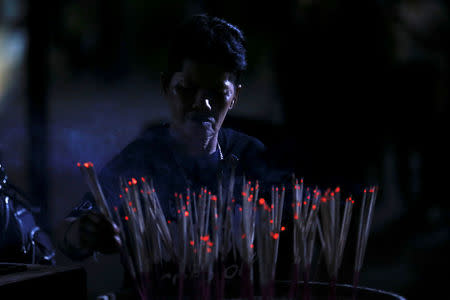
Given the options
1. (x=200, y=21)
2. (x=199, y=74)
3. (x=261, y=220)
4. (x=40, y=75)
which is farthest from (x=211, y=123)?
(x=40, y=75)

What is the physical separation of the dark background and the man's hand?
145 centimetres

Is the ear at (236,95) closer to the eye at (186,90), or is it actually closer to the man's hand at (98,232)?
the eye at (186,90)

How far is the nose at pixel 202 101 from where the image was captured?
1107 mm

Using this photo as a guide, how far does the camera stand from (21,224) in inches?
45.6

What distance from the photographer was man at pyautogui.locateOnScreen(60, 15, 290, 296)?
1107mm

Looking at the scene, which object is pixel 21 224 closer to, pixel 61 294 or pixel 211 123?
pixel 61 294

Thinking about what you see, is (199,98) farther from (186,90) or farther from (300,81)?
(300,81)

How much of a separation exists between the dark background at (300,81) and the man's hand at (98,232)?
1445mm

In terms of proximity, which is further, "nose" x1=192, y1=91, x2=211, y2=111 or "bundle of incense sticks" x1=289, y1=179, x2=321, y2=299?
"nose" x1=192, y1=91, x2=211, y2=111

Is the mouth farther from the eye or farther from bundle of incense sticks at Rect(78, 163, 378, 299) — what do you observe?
bundle of incense sticks at Rect(78, 163, 378, 299)

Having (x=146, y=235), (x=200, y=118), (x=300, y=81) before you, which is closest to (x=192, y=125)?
(x=200, y=118)

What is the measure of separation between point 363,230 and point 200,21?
0.51m

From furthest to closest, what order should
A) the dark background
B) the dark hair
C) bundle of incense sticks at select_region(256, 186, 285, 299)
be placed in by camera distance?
the dark background
the dark hair
bundle of incense sticks at select_region(256, 186, 285, 299)

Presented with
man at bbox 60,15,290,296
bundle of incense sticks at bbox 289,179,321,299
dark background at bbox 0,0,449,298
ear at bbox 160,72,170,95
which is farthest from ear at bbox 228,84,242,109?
dark background at bbox 0,0,449,298
